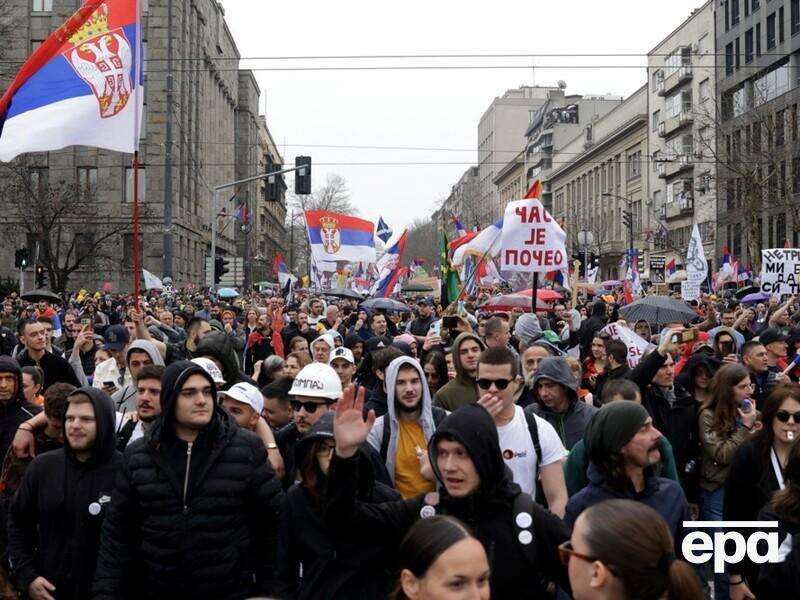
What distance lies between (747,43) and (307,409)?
6069 centimetres

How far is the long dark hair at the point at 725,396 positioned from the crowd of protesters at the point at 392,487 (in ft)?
0.04

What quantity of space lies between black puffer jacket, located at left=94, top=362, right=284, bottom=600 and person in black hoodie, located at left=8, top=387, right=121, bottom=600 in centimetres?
42

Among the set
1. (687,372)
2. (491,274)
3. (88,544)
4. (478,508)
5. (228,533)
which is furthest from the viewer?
(491,274)

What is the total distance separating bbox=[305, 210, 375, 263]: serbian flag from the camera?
2319cm

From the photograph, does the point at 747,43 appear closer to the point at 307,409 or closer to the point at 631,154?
the point at 631,154

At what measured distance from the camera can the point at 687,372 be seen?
7.80 m

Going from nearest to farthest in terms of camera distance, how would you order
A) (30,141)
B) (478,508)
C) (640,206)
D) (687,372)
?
(478,508)
(687,372)
(30,141)
(640,206)

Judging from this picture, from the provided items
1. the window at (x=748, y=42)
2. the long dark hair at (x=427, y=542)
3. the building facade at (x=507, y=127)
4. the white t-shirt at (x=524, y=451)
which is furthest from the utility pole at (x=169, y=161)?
the building facade at (x=507, y=127)

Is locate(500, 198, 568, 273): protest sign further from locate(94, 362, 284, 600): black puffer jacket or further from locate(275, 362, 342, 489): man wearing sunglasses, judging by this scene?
locate(94, 362, 284, 600): black puffer jacket

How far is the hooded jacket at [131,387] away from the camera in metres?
7.41

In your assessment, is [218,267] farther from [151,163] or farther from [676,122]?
[676,122]

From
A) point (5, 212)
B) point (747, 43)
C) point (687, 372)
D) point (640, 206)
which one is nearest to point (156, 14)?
point (5, 212)

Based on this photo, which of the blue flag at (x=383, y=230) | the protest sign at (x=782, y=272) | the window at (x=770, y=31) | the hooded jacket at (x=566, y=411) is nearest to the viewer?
the hooded jacket at (x=566, y=411)

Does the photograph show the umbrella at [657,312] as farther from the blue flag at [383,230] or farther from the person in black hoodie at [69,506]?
the blue flag at [383,230]
